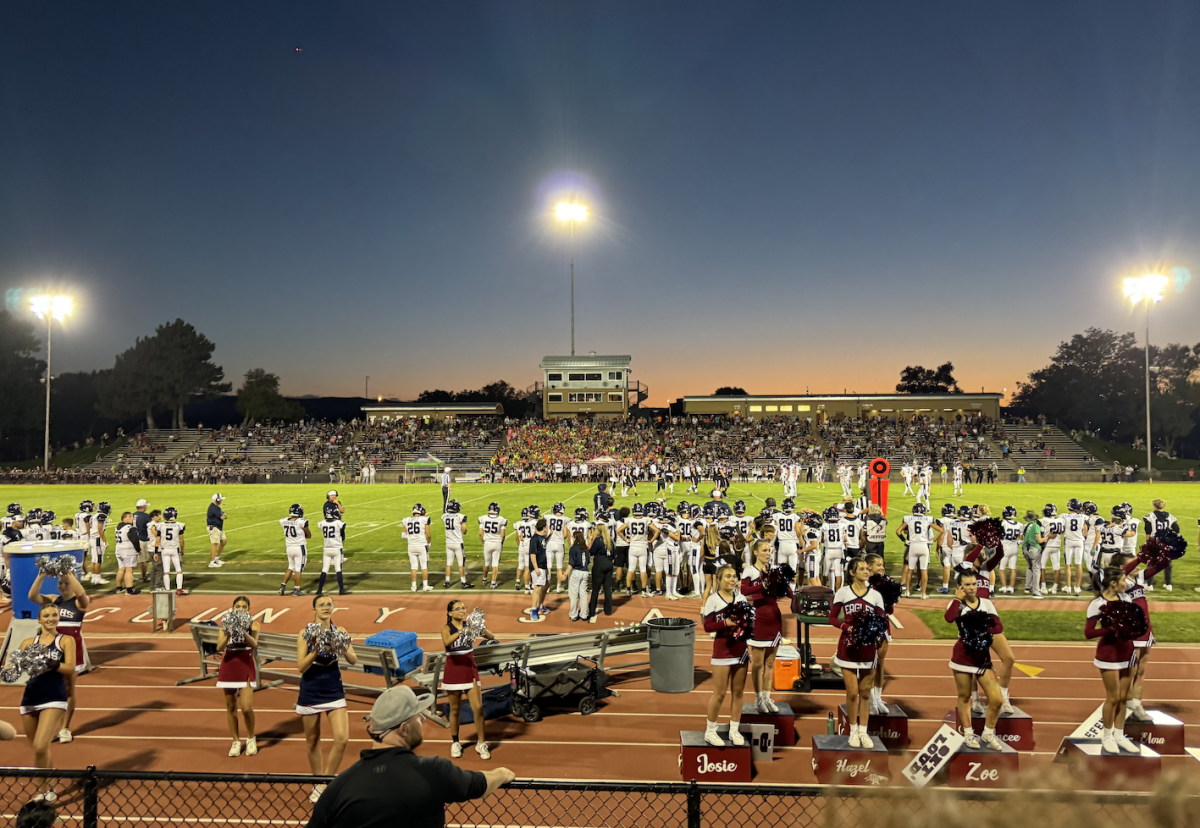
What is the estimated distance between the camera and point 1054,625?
42.1 ft

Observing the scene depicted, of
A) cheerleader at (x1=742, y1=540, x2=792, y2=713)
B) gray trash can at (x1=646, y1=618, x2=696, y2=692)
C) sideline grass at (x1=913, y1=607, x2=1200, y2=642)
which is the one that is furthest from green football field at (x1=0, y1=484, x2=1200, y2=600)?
cheerleader at (x1=742, y1=540, x2=792, y2=713)

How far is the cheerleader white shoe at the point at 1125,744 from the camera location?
6.55 m

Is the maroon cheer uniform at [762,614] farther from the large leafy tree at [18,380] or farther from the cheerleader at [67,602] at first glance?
the large leafy tree at [18,380]

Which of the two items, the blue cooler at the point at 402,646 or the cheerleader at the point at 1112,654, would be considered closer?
the cheerleader at the point at 1112,654

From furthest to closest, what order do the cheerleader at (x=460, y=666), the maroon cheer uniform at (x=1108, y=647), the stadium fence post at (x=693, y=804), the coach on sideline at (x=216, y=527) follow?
the coach on sideline at (x=216, y=527) → the cheerleader at (x=460, y=666) → the maroon cheer uniform at (x=1108, y=647) → the stadium fence post at (x=693, y=804)

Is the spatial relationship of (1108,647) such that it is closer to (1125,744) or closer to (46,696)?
(1125,744)

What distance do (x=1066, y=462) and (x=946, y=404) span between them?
1786 centimetres

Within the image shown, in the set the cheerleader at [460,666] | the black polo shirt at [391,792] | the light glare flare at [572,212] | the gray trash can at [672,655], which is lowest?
the gray trash can at [672,655]

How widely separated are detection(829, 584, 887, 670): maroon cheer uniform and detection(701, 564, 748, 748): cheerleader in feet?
2.97

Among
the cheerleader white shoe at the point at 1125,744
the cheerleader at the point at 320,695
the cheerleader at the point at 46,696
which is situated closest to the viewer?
the cheerleader at the point at 46,696

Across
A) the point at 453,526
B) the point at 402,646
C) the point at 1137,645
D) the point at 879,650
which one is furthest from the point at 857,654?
the point at 453,526

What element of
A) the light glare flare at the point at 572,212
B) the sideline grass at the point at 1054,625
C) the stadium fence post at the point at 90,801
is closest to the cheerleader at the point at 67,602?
the stadium fence post at the point at 90,801

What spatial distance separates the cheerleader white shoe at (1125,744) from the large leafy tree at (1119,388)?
8716 centimetres

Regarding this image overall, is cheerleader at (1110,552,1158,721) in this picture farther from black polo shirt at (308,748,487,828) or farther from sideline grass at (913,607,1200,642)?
black polo shirt at (308,748,487,828)
